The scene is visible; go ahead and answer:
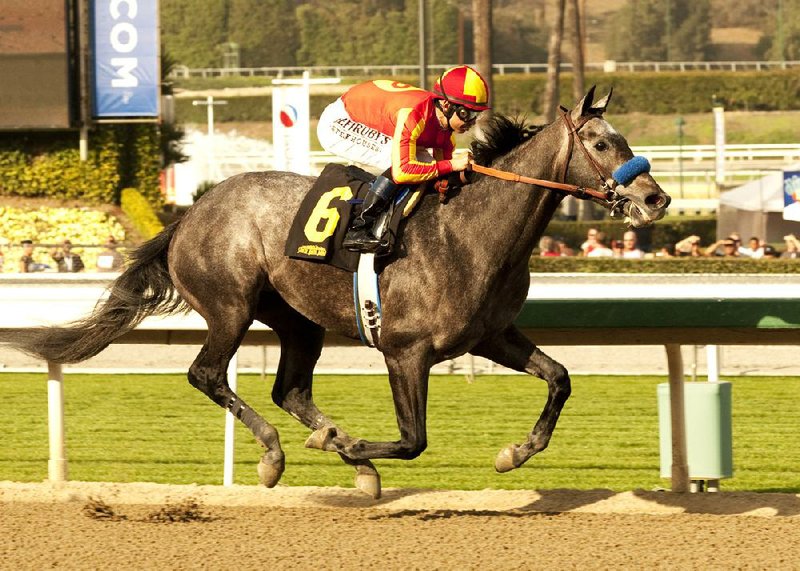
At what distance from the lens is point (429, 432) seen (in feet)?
28.3

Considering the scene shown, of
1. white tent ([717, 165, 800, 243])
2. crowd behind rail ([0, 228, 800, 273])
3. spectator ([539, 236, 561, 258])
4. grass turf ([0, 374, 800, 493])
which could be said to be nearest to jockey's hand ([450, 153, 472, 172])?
→ grass turf ([0, 374, 800, 493])

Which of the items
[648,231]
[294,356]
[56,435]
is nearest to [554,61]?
[648,231]

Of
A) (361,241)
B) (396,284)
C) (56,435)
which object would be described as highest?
(361,241)

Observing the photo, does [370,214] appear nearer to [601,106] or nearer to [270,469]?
[601,106]

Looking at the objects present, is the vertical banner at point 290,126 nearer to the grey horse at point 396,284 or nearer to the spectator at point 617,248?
the spectator at point 617,248

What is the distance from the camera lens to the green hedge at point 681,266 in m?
15.7

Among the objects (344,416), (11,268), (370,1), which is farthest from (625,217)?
(370,1)

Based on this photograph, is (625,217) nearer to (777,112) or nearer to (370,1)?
(777,112)

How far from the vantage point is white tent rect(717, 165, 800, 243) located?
22.0 m

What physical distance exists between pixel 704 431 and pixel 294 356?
1.74m

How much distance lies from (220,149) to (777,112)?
21116mm

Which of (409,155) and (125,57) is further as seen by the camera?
(125,57)

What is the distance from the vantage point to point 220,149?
49.8 meters

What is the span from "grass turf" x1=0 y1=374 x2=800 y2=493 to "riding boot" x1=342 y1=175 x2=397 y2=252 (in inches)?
85.0
